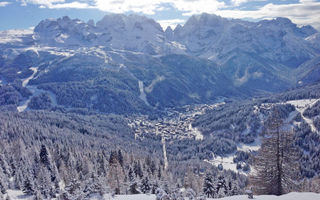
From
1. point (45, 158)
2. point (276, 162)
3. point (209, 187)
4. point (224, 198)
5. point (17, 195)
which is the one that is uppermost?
point (276, 162)

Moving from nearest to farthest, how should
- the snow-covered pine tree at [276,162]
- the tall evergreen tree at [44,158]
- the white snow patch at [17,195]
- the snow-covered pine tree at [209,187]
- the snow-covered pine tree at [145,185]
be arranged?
1. the snow-covered pine tree at [276,162]
2. the snow-covered pine tree at [209,187]
3. the snow-covered pine tree at [145,185]
4. the white snow patch at [17,195]
5. the tall evergreen tree at [44,158]

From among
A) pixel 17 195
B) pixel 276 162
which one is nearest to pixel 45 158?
→ pixel 17 195

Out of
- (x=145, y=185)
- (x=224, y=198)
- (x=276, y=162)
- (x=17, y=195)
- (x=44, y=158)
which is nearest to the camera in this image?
(x=224, y=198)

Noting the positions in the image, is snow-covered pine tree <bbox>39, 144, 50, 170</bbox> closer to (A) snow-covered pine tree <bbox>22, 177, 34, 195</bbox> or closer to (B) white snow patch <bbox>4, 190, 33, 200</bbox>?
(B) white snow patch <bbox>4, 190, 33, 200</bbox>

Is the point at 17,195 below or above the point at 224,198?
below

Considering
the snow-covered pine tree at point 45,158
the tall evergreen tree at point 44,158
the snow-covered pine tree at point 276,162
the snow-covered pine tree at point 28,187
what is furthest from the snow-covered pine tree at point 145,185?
the tall evergreen tree at point 44,158

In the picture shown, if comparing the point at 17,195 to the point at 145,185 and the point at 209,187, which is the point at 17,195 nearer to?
the point at 145,185

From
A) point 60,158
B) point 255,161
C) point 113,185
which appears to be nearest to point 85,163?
point 60,158

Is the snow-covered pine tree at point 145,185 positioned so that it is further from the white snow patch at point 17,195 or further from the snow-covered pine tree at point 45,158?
the snow-covered pine tree at point 45,158

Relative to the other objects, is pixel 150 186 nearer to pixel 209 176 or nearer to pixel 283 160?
pixel 209 176
